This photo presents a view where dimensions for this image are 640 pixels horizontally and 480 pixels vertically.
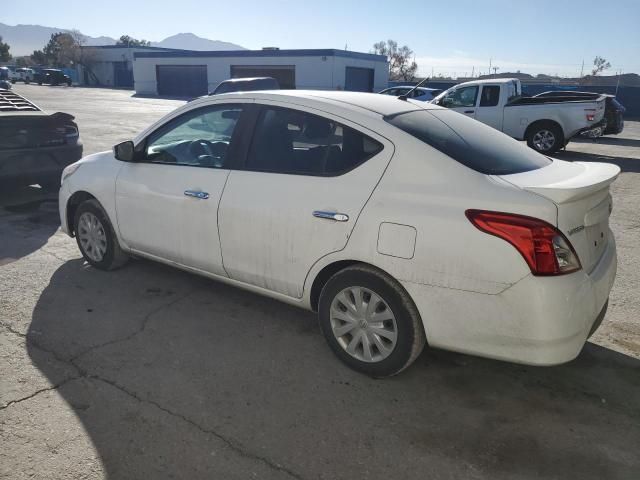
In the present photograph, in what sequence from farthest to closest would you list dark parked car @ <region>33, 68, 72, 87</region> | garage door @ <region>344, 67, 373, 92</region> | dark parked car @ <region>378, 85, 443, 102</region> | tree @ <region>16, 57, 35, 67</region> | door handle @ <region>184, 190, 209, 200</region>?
tree @ <region>16, 57, 35, 67</region>
dark parked car @ <region>33, 68, 72, 87</region>
garage door @ <region>344, 67, 373, 92</region>
dark parked car @ <region>378, 85, 443, 102</region>
door handle @ <region>184, 190, 209, 200</region>

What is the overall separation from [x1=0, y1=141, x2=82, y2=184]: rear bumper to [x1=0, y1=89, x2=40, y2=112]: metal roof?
69 cm

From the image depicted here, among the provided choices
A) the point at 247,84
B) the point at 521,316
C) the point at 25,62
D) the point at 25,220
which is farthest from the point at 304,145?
the point at 25,62

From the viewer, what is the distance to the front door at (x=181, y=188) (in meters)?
3.73

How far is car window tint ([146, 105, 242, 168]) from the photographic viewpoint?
3.76 m

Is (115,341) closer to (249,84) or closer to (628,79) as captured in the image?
(249,84)

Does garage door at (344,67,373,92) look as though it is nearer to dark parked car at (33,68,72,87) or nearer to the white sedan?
dark parked car at (33,68,72,87)

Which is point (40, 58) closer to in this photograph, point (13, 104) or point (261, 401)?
point (13, 104)

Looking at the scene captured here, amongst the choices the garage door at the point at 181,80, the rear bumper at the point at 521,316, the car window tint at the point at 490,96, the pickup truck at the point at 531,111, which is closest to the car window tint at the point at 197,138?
the rear bumper at the point at 521,316

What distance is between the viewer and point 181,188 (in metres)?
3.87

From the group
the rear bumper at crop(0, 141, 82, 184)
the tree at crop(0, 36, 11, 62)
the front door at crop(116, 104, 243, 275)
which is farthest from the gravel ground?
the tree at crop(0, 36, 11, 62)

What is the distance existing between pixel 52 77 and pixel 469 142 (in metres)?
65.1

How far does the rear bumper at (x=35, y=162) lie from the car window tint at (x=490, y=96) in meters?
10.9

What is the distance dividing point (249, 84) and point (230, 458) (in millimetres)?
15544

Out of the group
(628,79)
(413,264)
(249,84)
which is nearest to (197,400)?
(413,264)
